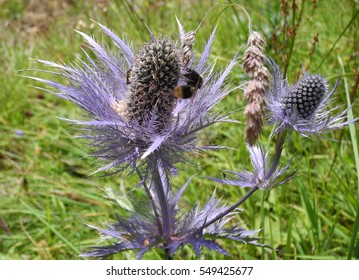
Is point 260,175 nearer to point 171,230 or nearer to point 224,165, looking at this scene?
point 171,230

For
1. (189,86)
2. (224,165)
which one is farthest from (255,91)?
(224,165)

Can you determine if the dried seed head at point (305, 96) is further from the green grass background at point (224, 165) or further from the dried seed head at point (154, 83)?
the dried seed head at point (154, 83)

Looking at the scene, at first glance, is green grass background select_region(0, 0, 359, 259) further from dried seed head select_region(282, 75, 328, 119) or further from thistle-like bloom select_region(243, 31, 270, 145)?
thistle-like bloom select_region(243, 31, 270, 145)

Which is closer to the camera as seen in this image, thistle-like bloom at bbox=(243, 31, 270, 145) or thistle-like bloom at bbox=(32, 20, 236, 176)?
thistle-like bloom at bbox=(243, 31, 270, 145)

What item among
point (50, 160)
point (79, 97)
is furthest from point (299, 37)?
point (79, 97)

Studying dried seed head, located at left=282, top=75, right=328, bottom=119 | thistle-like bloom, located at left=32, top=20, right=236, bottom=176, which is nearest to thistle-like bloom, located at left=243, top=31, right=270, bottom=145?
thistle-like bloom, located at left=32, top=20, right=236, bottom=176

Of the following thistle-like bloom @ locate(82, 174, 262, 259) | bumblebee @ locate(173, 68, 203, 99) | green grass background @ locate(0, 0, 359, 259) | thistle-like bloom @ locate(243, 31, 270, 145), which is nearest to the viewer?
thistle-like bloom @ locate(243, 31, 270, 145)
